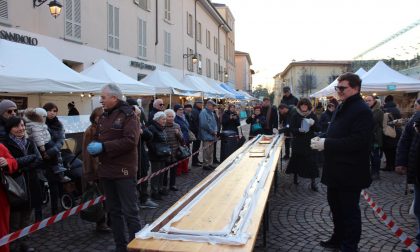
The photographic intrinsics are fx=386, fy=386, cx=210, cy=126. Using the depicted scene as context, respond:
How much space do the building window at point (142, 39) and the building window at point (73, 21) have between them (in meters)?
5.16

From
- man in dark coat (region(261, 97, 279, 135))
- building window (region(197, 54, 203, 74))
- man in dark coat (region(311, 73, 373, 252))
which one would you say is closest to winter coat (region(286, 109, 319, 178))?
man in dark coat (region(261, 97, 279, 135))

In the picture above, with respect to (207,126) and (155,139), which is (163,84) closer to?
(207,126)

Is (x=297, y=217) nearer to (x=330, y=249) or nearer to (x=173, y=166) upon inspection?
(x=330, y=249)

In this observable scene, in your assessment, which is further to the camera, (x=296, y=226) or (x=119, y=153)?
(x=296, y=226)

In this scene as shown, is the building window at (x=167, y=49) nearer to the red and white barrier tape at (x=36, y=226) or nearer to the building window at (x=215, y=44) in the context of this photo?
the building window at (x=215, y=44)

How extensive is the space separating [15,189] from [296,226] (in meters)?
3.64

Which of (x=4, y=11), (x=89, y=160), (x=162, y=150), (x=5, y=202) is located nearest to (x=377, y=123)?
(x=162, y=150)

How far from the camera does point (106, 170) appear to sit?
3.97m

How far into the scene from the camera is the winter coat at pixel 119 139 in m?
3.89

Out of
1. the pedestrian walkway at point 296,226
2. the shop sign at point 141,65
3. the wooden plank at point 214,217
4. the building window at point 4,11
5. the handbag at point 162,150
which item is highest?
the building window at point 4,11

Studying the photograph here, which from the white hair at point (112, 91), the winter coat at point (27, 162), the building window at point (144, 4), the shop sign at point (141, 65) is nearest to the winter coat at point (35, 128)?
the winter coat at point (27, 162)

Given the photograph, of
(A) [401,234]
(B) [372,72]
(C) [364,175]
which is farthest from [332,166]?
(B) [372,72]

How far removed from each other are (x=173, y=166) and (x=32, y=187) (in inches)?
118

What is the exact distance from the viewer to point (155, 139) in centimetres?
693
